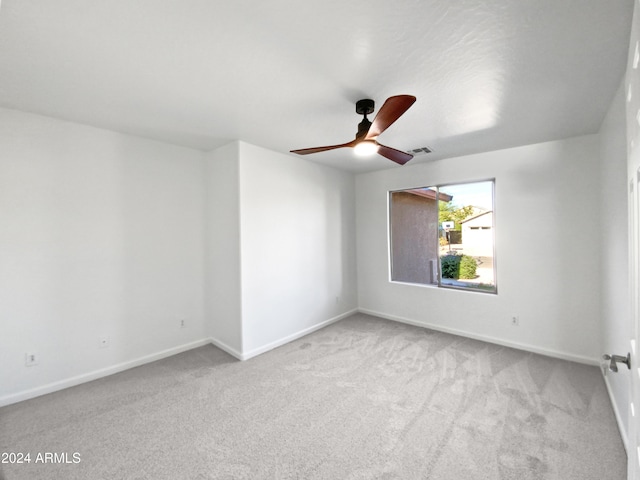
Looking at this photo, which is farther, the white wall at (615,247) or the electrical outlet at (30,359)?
the electrical outlet at (30,359)

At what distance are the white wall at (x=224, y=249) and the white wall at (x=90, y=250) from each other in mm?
164

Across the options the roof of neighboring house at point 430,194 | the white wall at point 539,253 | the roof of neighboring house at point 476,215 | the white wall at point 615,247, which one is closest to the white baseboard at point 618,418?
the white wall at point 615,247

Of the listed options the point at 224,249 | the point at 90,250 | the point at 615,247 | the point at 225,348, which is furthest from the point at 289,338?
the point at 615,247

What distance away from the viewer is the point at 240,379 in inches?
111

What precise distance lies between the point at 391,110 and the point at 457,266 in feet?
10.2

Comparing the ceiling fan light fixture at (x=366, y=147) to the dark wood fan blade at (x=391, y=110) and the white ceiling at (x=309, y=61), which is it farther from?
the white ceiling at (x=309, y=61)

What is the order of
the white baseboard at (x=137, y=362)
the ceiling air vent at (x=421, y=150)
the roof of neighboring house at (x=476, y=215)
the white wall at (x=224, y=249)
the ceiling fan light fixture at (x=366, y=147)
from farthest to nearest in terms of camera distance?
the roof of neighboring house at (x=476, y=215)
the ceiling air vent at (x=421, y=150)
the white wall at (x=224, y=249)
the white baseboard at (x=137, y=362)
the ceiling fan light fixture at (x=366, y=147)

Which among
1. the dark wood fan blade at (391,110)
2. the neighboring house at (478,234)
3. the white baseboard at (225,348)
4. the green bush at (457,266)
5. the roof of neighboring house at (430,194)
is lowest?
the white baseboard at (225,348)

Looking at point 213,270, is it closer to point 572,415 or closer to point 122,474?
point 122,474

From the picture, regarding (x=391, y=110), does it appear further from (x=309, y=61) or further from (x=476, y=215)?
(x=476, y=215)

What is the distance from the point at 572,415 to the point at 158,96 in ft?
13.4

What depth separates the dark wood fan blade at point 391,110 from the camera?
161 centimetres

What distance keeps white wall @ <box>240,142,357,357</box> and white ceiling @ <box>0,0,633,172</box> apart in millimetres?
965

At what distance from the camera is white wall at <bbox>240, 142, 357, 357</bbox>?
3377 mm
